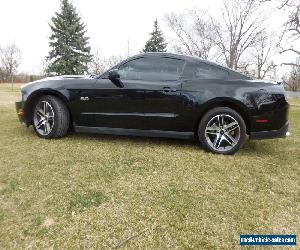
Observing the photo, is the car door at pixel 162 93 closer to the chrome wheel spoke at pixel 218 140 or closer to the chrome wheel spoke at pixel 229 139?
the chrome wheel spoke at pixel 218 140

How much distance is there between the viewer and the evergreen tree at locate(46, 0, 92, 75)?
2430cm

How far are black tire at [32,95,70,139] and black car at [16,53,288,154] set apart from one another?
2cm

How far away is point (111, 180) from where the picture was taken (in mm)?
3121

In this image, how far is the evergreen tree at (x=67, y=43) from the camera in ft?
79.7

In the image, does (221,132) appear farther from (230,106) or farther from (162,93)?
(162,93)

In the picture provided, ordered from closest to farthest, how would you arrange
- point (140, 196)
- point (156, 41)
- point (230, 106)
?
point (140, 196) → point (230, 106) → point (156, 41)

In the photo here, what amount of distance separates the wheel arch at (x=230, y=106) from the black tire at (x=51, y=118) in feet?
6.83

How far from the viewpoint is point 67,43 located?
2509 centimetres

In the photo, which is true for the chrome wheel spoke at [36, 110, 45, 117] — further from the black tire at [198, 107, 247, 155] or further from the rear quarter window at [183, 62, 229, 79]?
the black tire at [198, 107, 247, 155]

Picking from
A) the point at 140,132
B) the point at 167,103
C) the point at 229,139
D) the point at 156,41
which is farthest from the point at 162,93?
the point at 156,41

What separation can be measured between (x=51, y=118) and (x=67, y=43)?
73.2 feet

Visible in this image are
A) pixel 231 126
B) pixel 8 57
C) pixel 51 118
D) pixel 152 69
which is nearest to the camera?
pixel 231 126

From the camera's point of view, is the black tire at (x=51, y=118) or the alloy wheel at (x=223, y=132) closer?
the alloy wheel at (x=223, y=132)

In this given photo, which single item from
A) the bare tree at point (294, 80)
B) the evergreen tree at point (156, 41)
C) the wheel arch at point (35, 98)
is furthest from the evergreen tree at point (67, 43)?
the bare tree at point (294, 80)
